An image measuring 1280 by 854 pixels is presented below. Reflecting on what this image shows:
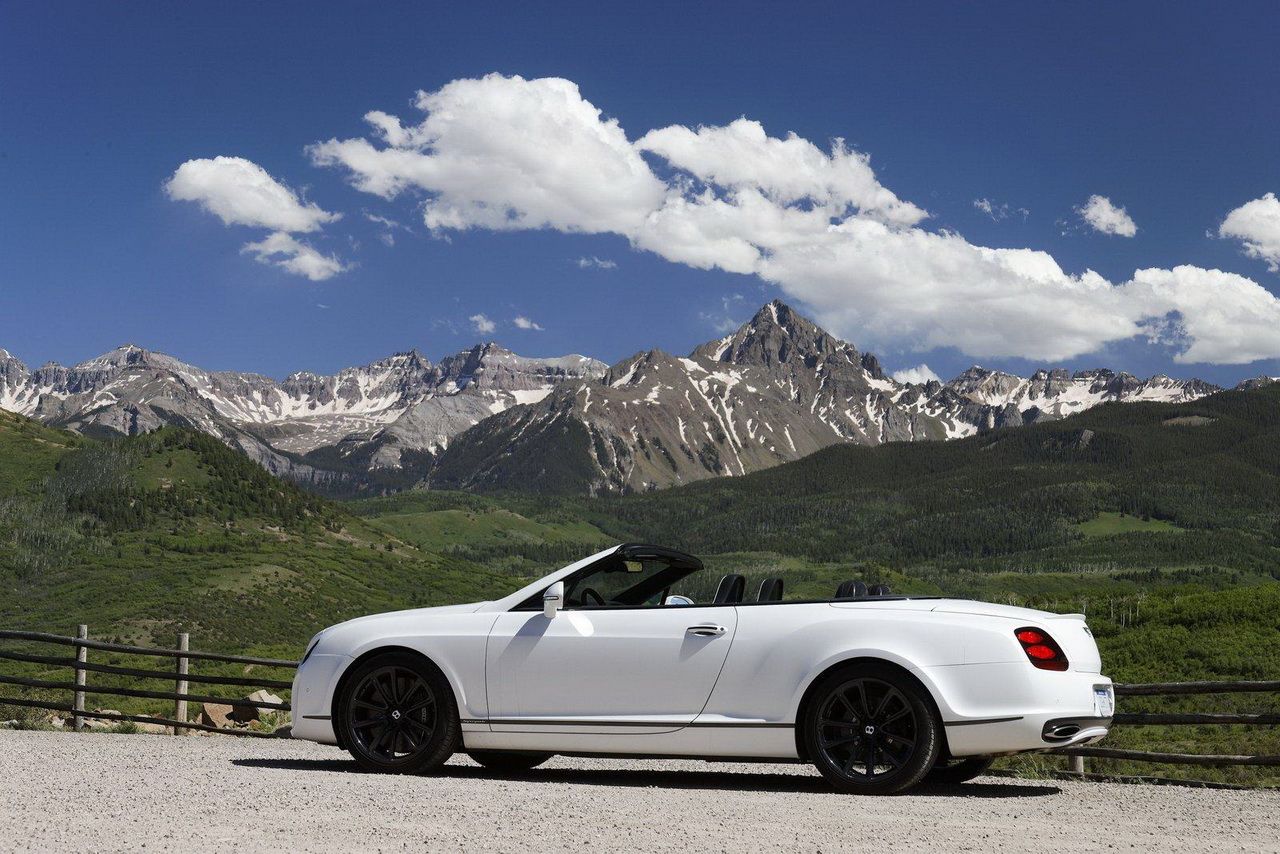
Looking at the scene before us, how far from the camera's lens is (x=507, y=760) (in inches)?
419

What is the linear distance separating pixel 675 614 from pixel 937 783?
8.52 feet

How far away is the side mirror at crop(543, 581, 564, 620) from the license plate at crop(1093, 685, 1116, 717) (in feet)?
12.9

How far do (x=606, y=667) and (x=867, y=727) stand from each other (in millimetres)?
1941

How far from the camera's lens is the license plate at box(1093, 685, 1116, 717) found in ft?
28.4

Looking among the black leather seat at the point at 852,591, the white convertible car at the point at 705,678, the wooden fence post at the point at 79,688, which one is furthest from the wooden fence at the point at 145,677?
the black leather seat at the point at 852,591

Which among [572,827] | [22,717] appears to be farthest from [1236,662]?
[572,827]

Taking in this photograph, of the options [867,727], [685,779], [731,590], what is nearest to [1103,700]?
[867,727]

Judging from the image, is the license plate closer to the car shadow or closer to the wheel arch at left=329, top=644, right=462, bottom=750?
the car shadow

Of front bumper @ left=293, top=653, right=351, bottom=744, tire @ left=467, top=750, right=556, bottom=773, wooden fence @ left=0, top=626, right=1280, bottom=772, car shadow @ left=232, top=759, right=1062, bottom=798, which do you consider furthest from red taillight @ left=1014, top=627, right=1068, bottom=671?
front bumper @ left=293, top=653, right=351, bottom=744

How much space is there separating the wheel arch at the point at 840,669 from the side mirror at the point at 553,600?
198cm

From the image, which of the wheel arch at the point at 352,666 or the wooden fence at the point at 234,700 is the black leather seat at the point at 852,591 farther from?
the wheel arch at the point at 352,666

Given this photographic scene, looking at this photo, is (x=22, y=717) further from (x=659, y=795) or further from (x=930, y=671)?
(x=930, y=671)

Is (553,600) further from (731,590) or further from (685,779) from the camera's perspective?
(685,779)

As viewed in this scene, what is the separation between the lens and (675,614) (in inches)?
361
